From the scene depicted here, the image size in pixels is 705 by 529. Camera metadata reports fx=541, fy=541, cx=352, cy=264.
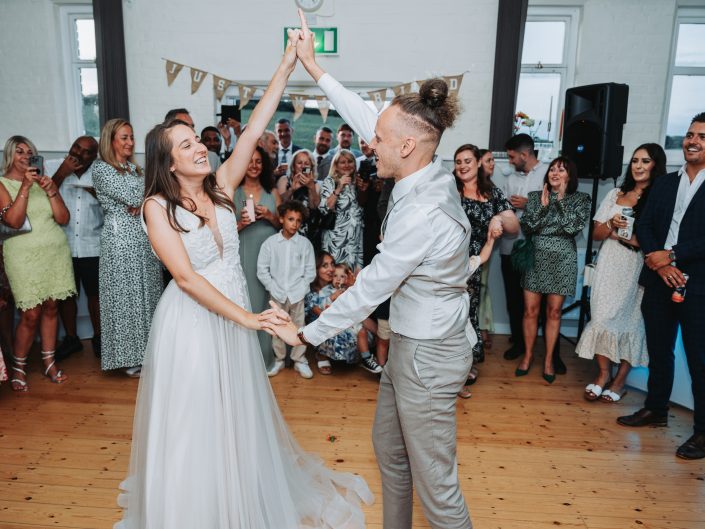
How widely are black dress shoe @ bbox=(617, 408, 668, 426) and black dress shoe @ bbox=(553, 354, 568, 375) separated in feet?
2.78

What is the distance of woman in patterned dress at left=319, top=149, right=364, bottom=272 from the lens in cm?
416

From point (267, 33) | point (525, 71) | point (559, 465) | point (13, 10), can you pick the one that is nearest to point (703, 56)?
point (525, 71)

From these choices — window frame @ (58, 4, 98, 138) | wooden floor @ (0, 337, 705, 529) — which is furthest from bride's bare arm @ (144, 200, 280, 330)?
window frame @ (58, 4, 98, 138)

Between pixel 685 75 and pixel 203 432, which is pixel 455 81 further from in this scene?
pixel 203 432

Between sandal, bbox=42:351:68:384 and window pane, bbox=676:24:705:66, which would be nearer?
sandal, bbox=42:351:68:384

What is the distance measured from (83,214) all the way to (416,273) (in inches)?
135

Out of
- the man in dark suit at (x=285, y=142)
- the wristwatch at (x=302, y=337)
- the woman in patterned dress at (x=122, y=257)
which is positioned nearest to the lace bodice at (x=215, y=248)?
the wristwatch at (x=302, y=337)

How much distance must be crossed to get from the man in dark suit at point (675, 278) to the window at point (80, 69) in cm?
513

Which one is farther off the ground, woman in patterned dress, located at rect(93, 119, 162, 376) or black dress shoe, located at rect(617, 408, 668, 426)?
woman in patterned dress, located at rect(93, 119, 162, 376)

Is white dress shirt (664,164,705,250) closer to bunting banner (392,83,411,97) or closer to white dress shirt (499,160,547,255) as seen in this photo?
white dress shirt (499,160,547,255)

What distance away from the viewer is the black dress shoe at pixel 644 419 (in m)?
3.31

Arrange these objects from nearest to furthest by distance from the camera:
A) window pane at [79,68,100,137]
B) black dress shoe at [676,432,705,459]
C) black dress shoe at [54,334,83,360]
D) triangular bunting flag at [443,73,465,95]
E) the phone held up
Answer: black dress shoe at [676,432,705,459], the phone held up, black dress shoe at [54,334,83,360], triangular bunting flag at [443,73,465,95], window pane at [79,68,100,137]

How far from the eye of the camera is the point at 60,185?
13.9 ft

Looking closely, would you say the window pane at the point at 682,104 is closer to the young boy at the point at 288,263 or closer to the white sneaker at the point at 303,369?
the young boy at the point at 288,263
